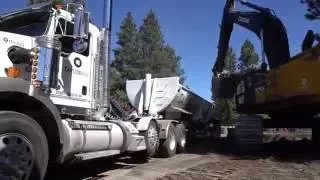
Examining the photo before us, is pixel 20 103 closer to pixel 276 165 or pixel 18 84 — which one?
pixel 18 84

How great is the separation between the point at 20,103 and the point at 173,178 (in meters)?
3.64

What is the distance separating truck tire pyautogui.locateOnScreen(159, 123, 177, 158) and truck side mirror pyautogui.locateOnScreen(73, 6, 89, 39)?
254 inches

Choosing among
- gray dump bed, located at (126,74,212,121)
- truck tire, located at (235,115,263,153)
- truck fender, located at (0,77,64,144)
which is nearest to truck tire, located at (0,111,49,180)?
truck fender, located at (0,77,64,144)

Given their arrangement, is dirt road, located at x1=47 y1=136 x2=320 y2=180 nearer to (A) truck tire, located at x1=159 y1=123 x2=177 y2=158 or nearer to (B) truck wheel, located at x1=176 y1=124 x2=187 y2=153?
(A) truck tire, located at x1=159 y1=123 x2=177 y2=158

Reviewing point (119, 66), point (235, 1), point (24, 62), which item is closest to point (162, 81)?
point (235, 1)

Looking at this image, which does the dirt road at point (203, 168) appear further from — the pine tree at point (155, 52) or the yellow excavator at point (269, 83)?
the pine tree at point (155, 52)

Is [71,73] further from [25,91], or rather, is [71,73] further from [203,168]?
[203,168]

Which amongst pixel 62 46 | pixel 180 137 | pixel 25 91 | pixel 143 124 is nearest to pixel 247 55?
pixel 180 137

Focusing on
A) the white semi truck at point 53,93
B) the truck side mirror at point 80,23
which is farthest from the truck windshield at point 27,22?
the truck side mirror at point 80,23

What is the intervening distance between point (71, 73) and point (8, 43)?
163cm

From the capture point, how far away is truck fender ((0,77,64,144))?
672 centimetres

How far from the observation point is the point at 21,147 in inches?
265

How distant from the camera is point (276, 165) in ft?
40.2

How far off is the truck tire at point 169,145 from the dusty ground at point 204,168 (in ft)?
0.80
